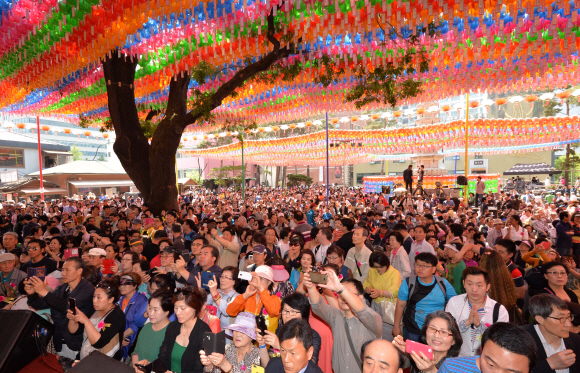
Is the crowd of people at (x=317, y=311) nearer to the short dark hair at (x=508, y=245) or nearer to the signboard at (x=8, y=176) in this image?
the short dark hair at (x=508, y=245)

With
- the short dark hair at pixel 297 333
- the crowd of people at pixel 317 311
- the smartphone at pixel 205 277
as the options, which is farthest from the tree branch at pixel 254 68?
the short dark hair at pixel 297 333

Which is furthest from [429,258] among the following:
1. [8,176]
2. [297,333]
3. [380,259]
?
[8,176]

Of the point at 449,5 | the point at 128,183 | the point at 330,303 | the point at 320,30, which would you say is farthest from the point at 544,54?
the point at 128,183

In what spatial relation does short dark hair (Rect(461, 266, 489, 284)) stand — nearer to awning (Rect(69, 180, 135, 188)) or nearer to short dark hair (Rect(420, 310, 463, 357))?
short dark hair (Rect(420, 310, 463, 357))

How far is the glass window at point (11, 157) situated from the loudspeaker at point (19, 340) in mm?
32818

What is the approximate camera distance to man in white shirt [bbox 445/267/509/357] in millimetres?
3115

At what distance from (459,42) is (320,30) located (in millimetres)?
3389

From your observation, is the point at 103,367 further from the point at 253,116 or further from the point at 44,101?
the point at 44,101

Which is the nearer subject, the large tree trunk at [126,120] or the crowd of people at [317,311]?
the crowd of people at [317,311]

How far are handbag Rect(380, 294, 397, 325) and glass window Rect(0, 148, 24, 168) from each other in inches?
1347

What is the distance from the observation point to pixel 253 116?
14828 millimetres

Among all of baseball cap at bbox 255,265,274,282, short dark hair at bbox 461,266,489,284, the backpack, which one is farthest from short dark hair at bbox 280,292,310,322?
short dark hair at bbox 461,266,489,284

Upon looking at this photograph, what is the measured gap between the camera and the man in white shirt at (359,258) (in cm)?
482

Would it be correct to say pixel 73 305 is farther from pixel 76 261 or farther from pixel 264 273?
pixel 264 273
